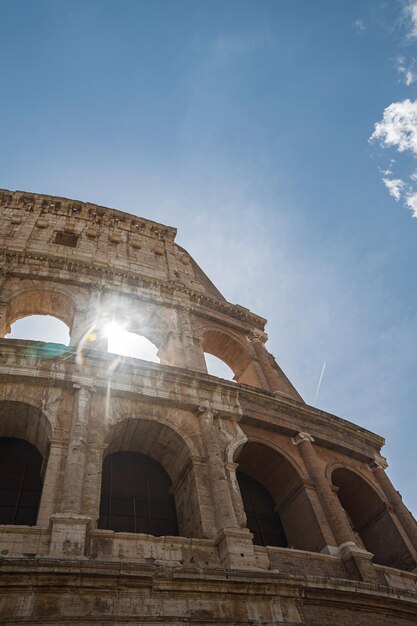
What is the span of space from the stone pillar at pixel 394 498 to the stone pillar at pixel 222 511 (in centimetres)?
545

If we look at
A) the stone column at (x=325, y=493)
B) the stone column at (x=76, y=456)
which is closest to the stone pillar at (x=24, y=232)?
the stone column at (x=76, y=456)

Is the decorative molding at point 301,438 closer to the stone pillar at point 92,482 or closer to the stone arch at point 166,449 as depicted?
the stone arch at point 166,449

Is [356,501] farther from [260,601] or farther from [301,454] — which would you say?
[260,601]

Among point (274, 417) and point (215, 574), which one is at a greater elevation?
point (274, 417)

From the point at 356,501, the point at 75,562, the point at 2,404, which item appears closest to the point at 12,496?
the point at 2,404

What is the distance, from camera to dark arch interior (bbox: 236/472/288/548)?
1113 cm

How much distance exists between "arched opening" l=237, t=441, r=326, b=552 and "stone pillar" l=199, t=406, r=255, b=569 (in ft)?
5.19

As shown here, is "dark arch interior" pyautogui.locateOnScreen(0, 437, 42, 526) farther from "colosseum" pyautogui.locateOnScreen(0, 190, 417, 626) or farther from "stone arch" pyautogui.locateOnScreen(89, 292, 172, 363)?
"stone arch" pyautogui.locateOnScreen(89, 292, 172, 363)

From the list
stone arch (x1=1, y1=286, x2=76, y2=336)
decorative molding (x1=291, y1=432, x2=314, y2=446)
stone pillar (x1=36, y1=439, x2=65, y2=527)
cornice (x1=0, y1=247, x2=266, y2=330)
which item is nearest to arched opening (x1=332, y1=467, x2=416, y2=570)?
decorative molding (x1=291, y1=432, x2=314, y2=446)

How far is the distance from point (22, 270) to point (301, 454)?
9644mm

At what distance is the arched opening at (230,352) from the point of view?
1592 cm

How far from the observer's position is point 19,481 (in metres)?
9.81

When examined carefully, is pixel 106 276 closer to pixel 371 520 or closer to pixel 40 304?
pixel 40 304

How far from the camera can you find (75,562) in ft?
22.3
